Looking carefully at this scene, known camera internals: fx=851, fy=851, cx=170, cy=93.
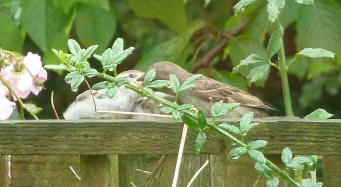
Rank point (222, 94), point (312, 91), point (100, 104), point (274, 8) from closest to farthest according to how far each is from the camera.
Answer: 1. point (274, 8)
2. point (100, 104)
3. point (222, 94)
4. point (312, 91)

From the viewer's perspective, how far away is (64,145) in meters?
2.01

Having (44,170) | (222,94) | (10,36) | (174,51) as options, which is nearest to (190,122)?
(44,170)

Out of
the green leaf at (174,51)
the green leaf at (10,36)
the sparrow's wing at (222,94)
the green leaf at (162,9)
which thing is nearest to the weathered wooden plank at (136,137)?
the sparrow's wing at (222,94)

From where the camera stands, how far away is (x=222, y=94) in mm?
3455

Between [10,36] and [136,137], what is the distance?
1687 millimetres

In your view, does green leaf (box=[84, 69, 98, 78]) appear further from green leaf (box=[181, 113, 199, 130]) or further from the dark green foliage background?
the dark green foliage background

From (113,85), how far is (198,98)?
4.56ft

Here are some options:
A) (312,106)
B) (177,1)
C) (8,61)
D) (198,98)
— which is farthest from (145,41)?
(8,61)

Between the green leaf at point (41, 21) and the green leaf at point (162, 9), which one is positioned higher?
the green leaf at point (162, 9)

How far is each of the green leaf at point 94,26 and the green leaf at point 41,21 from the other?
7.1 inches

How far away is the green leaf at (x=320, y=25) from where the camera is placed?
361 centimetres

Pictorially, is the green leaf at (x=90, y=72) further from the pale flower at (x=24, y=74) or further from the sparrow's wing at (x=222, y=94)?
the sparrow's wing at (x=222, y=94)

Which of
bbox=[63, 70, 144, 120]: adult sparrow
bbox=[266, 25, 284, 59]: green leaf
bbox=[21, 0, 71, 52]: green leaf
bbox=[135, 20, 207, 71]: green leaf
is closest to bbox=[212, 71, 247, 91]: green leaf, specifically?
bbox=[135, 20, 207, 71]: green leaf

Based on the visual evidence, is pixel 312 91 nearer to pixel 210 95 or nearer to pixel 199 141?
pixel 210 95
